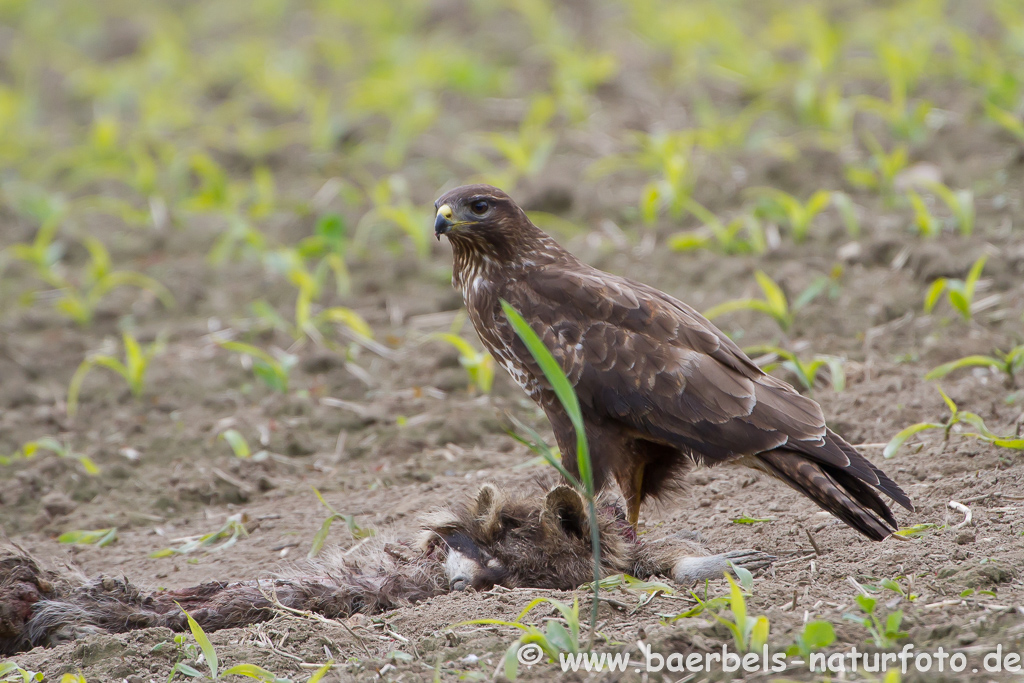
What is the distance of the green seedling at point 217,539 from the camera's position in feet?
16.3

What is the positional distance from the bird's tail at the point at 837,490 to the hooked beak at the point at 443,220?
5.72 ft

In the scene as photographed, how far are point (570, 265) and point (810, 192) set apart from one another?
328 centimetres

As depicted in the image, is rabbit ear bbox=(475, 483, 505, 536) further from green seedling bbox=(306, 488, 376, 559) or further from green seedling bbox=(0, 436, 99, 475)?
green seedling bbox=(0, 436, 99, 475)

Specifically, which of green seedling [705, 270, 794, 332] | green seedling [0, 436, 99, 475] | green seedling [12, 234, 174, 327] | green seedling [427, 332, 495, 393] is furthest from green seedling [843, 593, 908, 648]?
green seedling [12, 234, 174, 327]

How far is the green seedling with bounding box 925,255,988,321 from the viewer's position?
5613 millimetres

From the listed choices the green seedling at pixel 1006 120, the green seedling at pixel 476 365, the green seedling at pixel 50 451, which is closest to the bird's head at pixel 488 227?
the green seedling at pixel 476 365

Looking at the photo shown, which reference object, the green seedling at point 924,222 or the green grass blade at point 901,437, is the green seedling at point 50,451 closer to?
the green grass blade at point 901,437

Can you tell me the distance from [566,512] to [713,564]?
1.97 ft

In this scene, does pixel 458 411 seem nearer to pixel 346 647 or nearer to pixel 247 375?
pixel 247 375

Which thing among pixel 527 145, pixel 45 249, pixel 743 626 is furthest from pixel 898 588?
pixel 45 249

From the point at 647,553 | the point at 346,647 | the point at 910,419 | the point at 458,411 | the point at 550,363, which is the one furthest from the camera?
the point at 458,411

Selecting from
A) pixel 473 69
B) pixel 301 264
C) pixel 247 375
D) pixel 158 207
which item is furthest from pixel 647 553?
pixel 473 69

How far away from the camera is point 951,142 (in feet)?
26.0

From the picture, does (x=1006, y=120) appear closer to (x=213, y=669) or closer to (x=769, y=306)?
(x=769, y=306)
